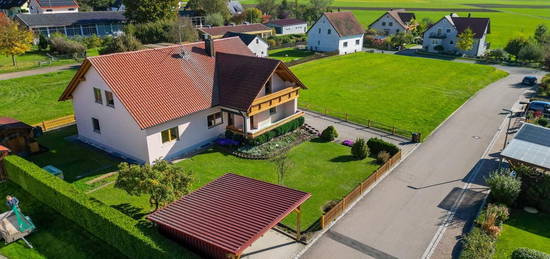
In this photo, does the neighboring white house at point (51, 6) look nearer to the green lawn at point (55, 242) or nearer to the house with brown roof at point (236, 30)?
the house with brown roof at point (236, 30)

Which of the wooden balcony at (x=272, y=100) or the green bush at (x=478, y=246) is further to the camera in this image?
the wooden balcony at (x=272, y=100)

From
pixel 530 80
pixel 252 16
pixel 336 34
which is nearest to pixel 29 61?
pixel 336 34

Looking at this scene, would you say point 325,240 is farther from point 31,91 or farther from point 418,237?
point 31,91

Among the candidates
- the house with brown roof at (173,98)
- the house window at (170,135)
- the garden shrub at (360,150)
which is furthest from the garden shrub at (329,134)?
the house window at (170,135)

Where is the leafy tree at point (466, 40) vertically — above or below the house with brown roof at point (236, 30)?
below

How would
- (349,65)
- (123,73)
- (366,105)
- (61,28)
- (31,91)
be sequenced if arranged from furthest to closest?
(61,28), (349,65), (31,91), (366,105), (123,73)

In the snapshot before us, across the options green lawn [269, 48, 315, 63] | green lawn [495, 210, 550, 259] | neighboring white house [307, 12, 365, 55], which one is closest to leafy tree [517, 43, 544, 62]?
neighboring white house [307, 12, 365, 55]

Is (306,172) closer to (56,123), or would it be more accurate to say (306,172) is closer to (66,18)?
(56,123)

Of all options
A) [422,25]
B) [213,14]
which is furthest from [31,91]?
[422,25]
